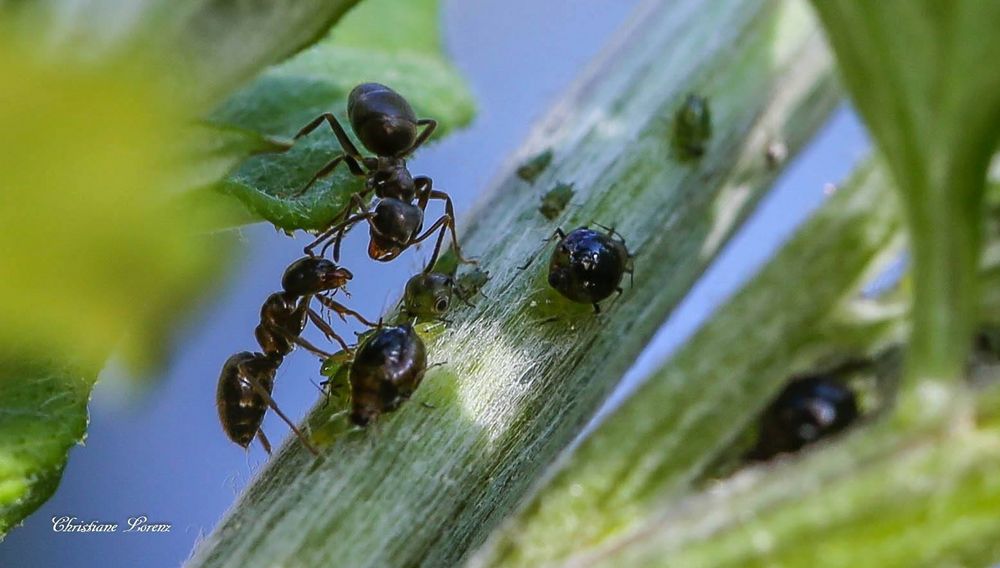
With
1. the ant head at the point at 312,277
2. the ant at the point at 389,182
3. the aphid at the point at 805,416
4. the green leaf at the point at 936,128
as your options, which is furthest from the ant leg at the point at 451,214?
the green leaf at the point at 936,128

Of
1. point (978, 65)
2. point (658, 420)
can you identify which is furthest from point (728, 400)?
point (978, 65)

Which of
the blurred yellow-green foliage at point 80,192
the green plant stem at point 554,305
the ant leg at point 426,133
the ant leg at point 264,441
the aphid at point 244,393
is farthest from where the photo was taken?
the ant leg at point 426,133

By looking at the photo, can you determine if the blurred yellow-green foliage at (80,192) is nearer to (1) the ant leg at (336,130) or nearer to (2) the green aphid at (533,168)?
(1) the ant leg at (336,130)

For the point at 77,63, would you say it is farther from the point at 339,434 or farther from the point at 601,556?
the point at 601,556

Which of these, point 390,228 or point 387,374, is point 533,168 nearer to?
point 387,374

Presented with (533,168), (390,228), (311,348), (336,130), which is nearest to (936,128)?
(533,168)

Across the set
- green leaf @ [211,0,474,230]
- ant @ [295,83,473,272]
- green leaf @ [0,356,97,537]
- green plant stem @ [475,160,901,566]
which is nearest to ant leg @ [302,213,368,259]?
ant @ [295,83,473,272]
